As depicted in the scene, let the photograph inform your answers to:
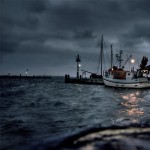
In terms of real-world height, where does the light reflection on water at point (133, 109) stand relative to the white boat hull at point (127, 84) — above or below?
below

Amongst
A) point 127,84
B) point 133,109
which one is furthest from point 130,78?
point 133,109

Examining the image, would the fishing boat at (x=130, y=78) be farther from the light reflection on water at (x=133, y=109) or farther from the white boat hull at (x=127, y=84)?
the light reflection on water at (x=133, y=109)

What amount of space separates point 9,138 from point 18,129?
1.59 m

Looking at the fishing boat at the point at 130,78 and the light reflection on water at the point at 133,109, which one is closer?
the light reflection on water at the point at 133,109

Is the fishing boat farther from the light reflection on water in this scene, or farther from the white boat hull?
the light reflection on water

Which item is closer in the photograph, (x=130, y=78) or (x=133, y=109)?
(x=133, y=109)

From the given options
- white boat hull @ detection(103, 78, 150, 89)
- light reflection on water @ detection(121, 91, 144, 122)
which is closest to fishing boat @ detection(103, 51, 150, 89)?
white boat hull @ detection(103, 78, 150, 89)

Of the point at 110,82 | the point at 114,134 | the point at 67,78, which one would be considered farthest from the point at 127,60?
the point at 114,134

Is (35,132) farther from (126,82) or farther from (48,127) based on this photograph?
(126,82)

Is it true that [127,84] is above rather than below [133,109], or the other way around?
above

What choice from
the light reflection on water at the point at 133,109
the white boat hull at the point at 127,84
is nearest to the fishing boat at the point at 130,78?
the white boat hull at the point at 127,84

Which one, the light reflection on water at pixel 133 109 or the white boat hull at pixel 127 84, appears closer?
the light reflection on water at pixel 133 109

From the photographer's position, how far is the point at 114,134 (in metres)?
3.48

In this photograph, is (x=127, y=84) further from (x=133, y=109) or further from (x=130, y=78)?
(x=133, y=109)
